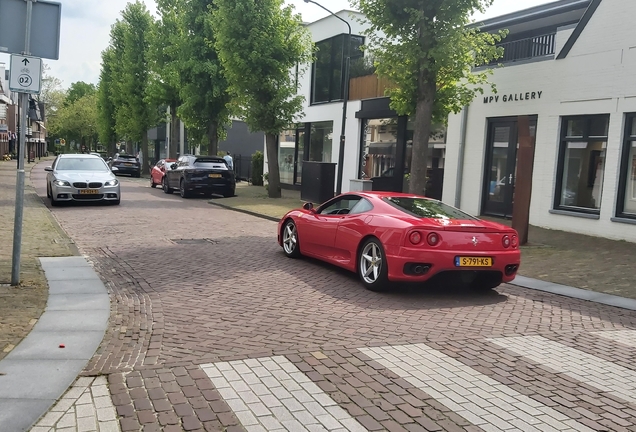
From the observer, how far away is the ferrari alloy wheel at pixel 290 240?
9945mm

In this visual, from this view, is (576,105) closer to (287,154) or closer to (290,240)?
(290,240)

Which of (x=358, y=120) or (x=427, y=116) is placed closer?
(x=427, y=116)

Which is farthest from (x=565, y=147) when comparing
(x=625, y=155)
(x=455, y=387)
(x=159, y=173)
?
(x=159, y=173)

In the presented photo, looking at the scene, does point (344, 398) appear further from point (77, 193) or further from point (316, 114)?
point (316, 114)

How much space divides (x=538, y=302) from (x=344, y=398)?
4.56 meters

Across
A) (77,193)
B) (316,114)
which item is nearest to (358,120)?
(316,114)

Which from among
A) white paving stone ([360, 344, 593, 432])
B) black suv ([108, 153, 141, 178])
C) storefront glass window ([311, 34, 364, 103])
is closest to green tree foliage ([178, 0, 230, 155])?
storefront glass window ([311, 34, 364, 103])

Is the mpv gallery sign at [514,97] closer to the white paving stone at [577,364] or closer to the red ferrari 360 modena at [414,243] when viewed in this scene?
the red ferrari 360 modena at [414,243]

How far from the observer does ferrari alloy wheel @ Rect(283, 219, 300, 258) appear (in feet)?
32.6

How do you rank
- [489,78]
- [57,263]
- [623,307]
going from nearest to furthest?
[623,307] → [57,263] → [489,78]

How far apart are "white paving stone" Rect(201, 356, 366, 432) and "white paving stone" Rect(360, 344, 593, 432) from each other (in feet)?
2.48

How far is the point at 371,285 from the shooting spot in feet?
25.3

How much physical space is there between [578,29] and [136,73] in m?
36.9

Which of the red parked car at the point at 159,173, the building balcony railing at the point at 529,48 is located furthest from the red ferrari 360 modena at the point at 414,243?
the red parked car at the point at 159,173
